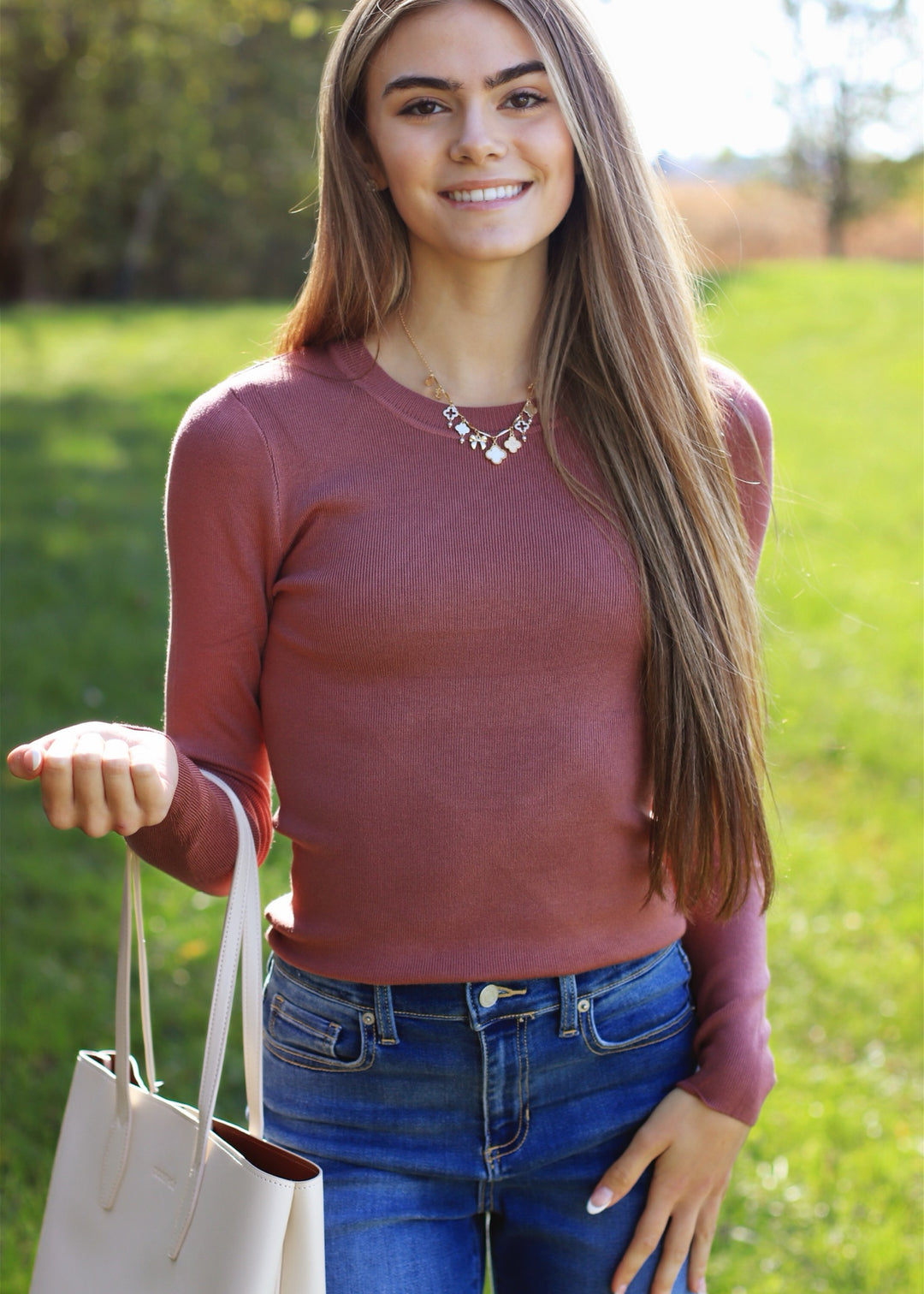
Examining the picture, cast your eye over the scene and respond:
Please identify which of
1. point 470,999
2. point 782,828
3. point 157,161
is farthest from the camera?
point 157,161

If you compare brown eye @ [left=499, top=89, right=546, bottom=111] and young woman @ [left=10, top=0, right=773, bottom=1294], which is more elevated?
brown eye @ [left=499, top=89, right=546, bottom=111]

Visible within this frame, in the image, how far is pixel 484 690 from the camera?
1690mm

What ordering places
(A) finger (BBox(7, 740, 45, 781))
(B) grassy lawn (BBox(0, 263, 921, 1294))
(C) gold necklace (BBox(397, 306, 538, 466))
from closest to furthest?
(A) finger (BBox(7, 740, 45, 781))
(C) gold necklace (BBox(397, 306, 538, 466))
(B) grassy lawn (BBox(0, 263, 921, 1294))

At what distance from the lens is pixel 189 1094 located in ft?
10.5

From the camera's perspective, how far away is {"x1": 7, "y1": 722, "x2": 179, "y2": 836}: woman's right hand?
139 centimetres

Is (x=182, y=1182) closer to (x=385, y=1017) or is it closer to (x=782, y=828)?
(x=385, y=1017)

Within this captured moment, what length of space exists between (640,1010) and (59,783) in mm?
828

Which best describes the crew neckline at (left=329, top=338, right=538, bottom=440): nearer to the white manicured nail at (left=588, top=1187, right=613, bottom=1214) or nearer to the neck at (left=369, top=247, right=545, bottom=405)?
the neck at (left=369, top=247, right=545, bottom=405)

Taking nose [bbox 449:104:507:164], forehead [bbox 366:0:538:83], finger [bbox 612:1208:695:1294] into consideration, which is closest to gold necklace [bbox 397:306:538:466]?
nose [bbox 449:104:507:164]

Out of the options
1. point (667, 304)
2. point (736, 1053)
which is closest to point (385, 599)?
point (667, 304)

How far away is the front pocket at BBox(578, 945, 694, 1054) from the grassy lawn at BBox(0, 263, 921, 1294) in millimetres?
264

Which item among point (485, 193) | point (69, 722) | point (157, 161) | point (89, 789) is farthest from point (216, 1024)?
point (157, 161)

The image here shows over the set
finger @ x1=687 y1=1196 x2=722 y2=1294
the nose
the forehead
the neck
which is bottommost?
finger @ x1=687 y1=1196 x2=722 y2=1294

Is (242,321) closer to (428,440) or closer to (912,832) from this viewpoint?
(912,832)
